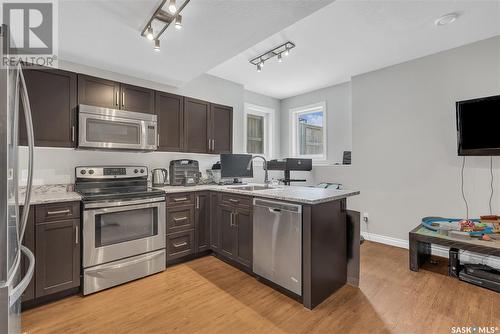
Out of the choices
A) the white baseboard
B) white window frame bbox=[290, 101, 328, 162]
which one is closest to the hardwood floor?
the white baseboard

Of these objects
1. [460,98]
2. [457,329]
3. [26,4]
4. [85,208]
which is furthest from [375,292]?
[26,4]

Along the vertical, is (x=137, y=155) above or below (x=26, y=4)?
below

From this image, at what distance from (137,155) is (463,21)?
13.2 ft

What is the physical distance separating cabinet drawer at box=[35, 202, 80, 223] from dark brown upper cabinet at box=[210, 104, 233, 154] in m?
1.98

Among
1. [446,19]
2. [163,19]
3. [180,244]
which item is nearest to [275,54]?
[163,19]

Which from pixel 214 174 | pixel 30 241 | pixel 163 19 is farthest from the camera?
pixel 214 174

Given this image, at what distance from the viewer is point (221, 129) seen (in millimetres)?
3904

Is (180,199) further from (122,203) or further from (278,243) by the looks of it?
(278,243)

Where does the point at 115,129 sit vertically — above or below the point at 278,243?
above

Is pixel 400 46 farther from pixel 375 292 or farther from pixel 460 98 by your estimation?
pixel 375 292

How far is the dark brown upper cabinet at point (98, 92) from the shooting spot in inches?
102

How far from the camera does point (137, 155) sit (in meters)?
3.14

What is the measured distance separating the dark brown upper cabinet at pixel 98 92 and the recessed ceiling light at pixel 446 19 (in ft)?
11.8

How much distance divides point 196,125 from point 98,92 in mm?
1294
